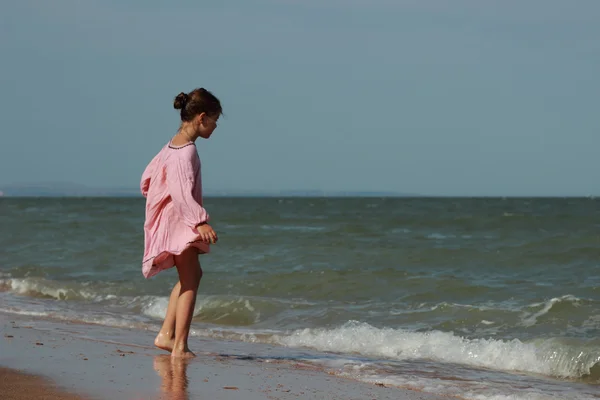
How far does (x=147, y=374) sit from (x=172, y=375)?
0.13 metres

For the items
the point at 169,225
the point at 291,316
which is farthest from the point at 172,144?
the point at 291,316

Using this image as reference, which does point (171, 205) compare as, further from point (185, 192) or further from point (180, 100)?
point (180, 100)

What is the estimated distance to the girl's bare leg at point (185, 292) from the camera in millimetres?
5082

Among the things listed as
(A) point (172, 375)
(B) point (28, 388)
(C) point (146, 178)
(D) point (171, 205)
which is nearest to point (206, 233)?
(D) point (171, 205)

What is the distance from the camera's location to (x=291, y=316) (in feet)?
28.5

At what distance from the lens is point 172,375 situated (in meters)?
4.64

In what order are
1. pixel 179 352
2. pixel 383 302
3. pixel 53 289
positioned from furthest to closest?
1. pixel 53 289
2. pixel 383 302
3. pixel 179 352

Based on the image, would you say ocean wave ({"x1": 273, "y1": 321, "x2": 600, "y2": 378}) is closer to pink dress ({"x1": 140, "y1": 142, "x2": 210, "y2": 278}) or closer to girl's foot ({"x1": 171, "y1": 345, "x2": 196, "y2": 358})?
girl's foot ({"x1": 171, "y1": 345, "x2": 196, "y2": 358})

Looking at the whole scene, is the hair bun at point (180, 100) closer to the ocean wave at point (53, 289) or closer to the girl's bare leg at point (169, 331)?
the girl's bare leg at point (169, 331)

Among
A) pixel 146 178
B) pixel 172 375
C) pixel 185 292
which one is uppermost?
pixel 146 178

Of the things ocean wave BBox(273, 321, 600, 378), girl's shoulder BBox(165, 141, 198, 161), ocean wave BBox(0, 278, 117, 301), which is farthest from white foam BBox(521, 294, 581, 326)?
ocean wave BBox(0, 278, 117, 301)

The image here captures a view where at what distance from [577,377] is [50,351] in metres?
3.58

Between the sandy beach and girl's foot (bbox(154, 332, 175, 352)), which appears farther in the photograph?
girl's foot (bbox(154, 332, 175, 352))

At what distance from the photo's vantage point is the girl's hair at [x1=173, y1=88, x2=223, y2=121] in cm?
499
